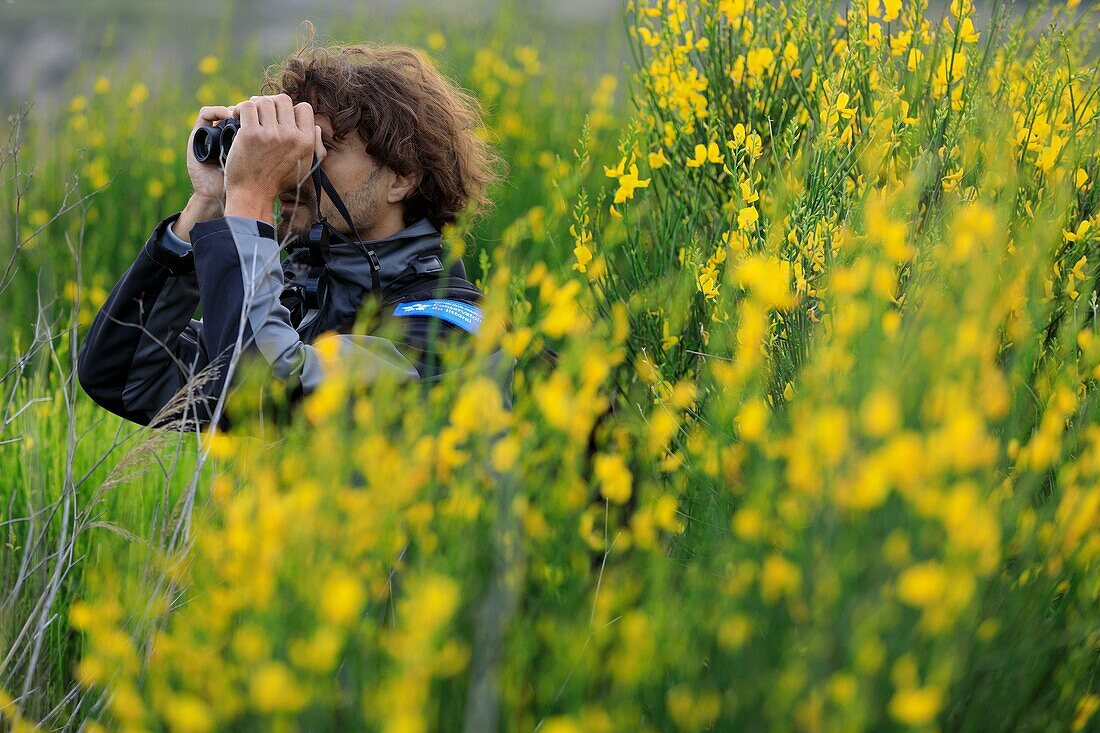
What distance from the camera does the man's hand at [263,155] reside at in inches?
80.8

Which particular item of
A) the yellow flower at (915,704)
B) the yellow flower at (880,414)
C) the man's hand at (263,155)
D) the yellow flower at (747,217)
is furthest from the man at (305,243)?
the yellow flower at (915,704)

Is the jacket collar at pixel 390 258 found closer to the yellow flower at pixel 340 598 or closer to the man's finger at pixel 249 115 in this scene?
the man's finger at pixel 249 115

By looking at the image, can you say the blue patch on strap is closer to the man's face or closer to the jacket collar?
the jacket collar

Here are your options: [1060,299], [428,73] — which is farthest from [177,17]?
[1060,299]

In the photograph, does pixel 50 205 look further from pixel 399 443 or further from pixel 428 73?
pixel 399 443

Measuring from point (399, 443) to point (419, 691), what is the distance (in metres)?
0.38

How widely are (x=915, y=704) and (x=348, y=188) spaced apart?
1658 millimetres

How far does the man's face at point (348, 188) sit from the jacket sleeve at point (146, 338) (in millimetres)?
246

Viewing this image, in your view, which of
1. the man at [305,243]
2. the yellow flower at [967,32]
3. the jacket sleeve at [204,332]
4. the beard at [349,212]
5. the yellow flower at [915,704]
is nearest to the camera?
the yellow flower at [915,704]

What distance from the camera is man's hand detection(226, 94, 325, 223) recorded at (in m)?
2.05

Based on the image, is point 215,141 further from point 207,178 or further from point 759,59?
point 759,59

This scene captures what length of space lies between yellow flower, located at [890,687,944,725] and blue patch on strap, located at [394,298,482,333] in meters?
1.06

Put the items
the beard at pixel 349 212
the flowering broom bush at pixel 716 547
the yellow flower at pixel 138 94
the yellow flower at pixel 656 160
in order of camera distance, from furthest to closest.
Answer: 1. the yellow flower at pixel 138 94
2. the yellow flower at pixel 656 160
3. the beard at pixel 349 212
4. the flowering broom bush at pixel 716 547

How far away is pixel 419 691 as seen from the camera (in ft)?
3.48
